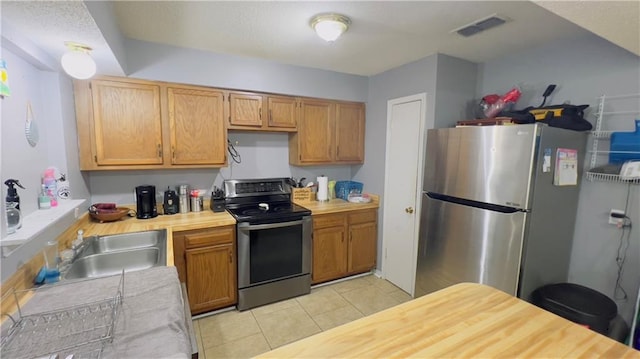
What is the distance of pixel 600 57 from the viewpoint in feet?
6.85

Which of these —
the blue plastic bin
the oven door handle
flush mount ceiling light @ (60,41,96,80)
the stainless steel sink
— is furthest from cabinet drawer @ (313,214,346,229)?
flush mount ceiling light @ (60,41,96,80)

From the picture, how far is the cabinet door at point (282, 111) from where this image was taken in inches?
118

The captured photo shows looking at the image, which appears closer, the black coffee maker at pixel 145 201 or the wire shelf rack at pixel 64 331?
the wire shelf rack at pixel 64 331

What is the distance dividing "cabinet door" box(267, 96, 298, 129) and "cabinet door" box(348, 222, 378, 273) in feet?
4.45

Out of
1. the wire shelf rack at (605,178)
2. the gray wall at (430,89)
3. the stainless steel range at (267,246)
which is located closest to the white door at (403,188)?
the gray wall at (430,89)

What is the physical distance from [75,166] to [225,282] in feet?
4.99

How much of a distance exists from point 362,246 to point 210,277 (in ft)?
5.55

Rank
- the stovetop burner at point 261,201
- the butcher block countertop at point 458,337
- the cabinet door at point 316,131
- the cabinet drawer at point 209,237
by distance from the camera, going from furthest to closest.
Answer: the cabinet door at point 316,131, the stovetop burner at point 261,201, the cabinet drawer at point 209,237, the butcher block countertop at point 458,337

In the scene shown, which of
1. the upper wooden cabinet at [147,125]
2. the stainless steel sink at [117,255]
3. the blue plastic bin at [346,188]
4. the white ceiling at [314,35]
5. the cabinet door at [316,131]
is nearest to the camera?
the white ceiling at [314,35]

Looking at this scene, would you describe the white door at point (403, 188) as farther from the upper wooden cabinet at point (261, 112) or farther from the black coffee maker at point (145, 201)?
the black coffee maker at point (145, 201)

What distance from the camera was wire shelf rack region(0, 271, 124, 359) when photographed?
92 cm

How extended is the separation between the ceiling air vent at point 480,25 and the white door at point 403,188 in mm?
703

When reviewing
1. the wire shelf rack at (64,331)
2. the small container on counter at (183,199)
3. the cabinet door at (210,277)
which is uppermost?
the small container on counter at (183,199)

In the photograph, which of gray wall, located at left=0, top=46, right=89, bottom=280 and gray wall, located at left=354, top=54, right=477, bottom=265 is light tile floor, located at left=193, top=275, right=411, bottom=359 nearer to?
gray wall, located at left=354, top=54, right=477, bottom=265
